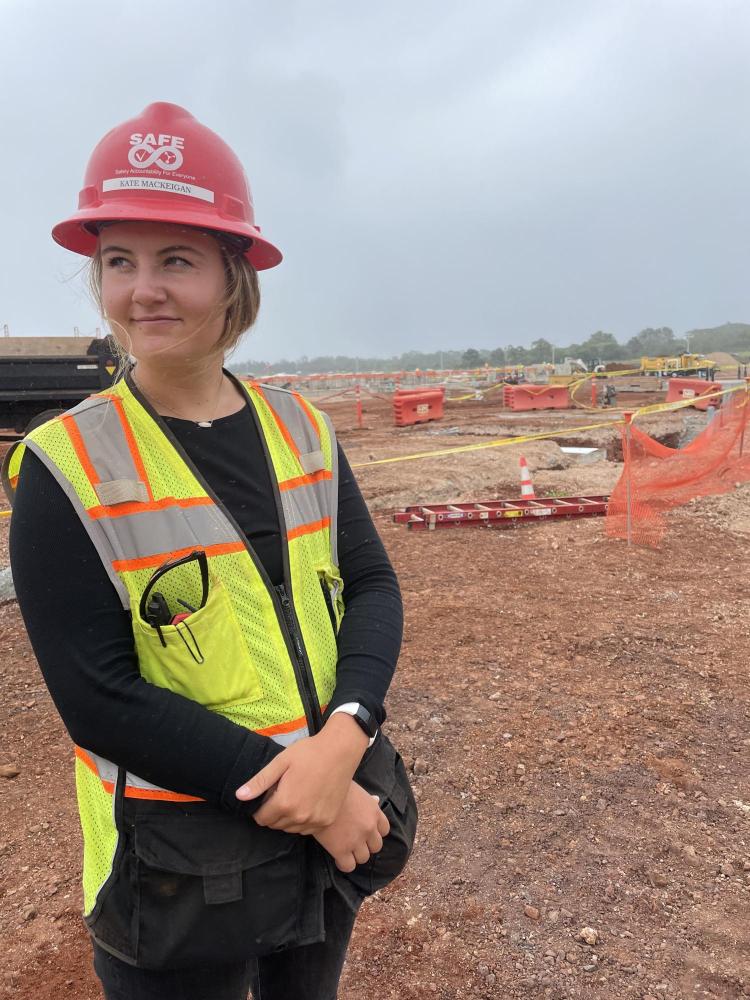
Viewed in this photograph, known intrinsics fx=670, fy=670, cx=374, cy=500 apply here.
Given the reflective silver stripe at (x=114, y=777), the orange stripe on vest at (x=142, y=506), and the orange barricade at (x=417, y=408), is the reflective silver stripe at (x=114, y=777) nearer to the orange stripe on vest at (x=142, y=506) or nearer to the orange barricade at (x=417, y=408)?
the orange stripe on vest at (x=142, y=506)

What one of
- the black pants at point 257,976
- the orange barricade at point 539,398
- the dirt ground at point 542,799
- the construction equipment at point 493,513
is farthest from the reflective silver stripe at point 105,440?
the orange barricade at point 539,398

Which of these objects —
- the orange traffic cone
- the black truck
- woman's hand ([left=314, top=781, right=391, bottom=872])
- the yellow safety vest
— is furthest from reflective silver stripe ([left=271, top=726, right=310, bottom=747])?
the black truck

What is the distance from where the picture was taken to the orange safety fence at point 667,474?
7.46 meters

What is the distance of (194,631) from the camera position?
45.3 inches

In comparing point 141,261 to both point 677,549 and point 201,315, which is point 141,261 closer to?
point 201,315

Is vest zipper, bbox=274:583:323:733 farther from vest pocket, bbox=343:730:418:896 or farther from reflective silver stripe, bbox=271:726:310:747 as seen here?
vest pocket, bbox=343:730:418:896

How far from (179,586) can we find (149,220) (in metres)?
0.68

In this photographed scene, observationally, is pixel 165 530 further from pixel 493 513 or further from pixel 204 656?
pixel 493 513

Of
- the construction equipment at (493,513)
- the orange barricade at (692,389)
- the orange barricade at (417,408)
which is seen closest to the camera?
the construction equipment at (493,513)

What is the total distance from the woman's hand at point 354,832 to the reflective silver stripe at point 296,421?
721 millimetres

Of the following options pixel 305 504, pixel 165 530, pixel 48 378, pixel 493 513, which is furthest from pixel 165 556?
pixel 48 378

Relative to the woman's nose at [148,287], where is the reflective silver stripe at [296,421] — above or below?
below

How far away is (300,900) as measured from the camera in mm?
1210

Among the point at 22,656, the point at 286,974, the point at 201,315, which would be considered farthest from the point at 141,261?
the point at 22,656
